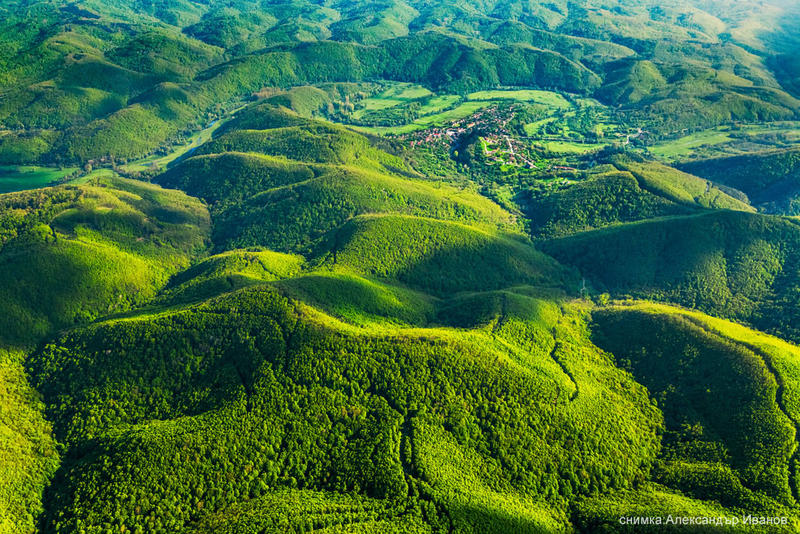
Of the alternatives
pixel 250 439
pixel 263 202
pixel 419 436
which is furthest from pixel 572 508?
pixel 263 202

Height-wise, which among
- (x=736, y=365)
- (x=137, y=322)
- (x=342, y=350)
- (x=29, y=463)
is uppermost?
(x=736, y=365)

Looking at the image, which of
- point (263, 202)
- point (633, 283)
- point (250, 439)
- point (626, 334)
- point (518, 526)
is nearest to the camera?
point (518, 526)

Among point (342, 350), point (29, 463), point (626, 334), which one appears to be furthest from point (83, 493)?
point (626, 334)

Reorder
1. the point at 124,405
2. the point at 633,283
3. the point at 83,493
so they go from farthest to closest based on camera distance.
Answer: the point at 633,283 < the point at 124,405 < the point at 83,493

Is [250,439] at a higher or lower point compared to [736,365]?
lower

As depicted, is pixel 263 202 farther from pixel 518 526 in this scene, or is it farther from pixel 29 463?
pixel 518 526

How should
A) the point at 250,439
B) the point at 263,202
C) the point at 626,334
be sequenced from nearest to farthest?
the point at 250,439 → the point at 626,334 → the point at 263,202

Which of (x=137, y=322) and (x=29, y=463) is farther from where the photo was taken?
(x=137, y=322)

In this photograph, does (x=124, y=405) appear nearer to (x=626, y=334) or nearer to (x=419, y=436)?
(x=419, y=436)

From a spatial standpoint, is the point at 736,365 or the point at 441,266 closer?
the point at 736,365
